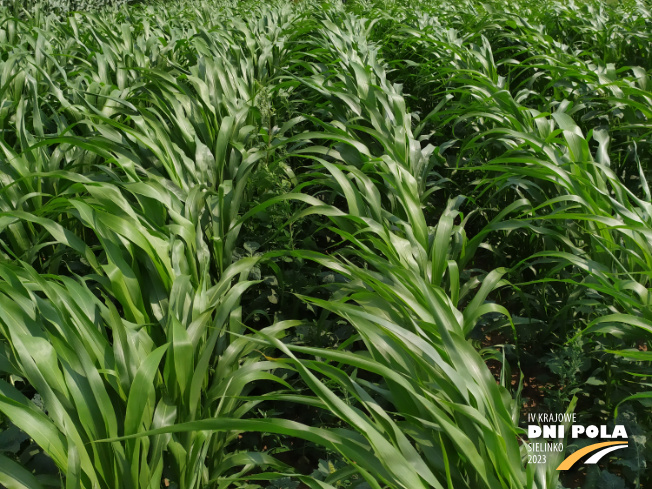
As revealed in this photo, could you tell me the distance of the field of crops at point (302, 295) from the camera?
1193 millimetres

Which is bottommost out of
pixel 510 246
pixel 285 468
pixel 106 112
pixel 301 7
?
pixel 285 468

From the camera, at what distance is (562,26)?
5156 mm

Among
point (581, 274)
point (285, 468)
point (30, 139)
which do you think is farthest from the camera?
point (30, 139)

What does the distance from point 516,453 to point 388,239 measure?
789 millimetres

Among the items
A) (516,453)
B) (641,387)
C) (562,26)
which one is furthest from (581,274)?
(562,26)

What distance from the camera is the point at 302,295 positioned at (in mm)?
1480

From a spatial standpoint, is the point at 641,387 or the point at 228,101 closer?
the point at 641,387

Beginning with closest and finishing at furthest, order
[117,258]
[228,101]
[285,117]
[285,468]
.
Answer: [285,468], [117,258], [228,101], [285,117]

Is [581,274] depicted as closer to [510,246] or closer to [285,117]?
[510,246]

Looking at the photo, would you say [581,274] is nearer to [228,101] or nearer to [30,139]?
[228,101]

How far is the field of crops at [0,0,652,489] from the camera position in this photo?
1193 millimetres

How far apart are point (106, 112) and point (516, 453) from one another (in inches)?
88.9

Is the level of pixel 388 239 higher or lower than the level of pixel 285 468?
higher

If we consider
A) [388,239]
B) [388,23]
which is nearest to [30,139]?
[388,239]
